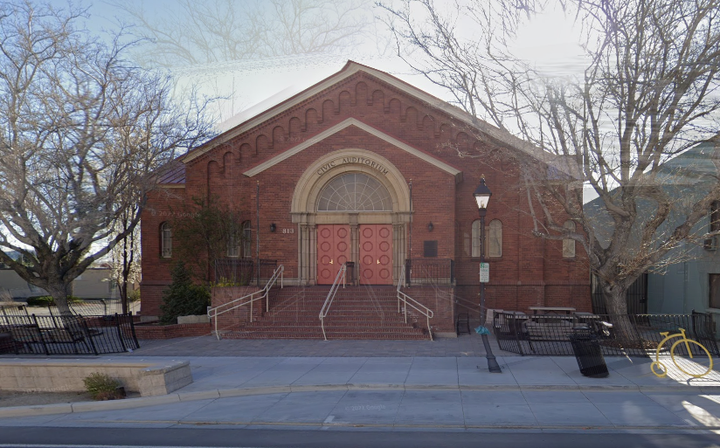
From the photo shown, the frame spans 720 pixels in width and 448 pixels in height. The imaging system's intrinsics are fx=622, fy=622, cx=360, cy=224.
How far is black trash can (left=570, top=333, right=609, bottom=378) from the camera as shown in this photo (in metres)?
12.6

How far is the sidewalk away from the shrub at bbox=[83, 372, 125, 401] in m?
0.54

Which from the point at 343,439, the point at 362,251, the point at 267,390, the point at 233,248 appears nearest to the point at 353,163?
the point at 362,251

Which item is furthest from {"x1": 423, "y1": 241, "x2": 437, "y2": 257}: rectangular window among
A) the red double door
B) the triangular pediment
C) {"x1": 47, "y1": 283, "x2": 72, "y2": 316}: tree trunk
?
{"x1": 47, "y1": 283, "x2": 72, "y2": 316}: tree trunk

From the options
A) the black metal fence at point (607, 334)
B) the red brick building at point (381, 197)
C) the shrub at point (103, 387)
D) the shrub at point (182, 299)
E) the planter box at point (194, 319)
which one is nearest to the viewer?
the shrub at point (103, 387)

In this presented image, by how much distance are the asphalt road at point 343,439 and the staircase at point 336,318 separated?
30.5 feet

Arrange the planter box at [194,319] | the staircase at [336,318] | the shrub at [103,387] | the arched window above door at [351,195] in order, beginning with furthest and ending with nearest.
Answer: the arched window above door at [351,195]
the planter box at [194,319]
the staircase at [336,318]
the shrub at [103,387]

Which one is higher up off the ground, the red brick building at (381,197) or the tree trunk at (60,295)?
the red brick building at (381,197)

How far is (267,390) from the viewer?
40.7ft

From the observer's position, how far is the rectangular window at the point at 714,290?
20234 mm

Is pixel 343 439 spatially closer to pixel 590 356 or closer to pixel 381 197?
pixel 590 356

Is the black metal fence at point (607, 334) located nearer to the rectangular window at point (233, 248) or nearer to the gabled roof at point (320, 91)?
the gabled roof at point (320, 91)

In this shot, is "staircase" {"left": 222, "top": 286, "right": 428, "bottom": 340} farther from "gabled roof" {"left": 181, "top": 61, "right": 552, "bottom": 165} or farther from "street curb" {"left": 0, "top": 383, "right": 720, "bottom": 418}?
"gabled roof" {"left": 181, "top": 61, "right": 552, "bottom": 165}

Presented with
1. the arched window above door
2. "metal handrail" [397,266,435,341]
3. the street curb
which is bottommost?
the street curb

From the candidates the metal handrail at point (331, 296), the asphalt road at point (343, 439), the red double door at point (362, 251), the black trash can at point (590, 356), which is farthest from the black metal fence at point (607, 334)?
the red double door at point (362, 251)
